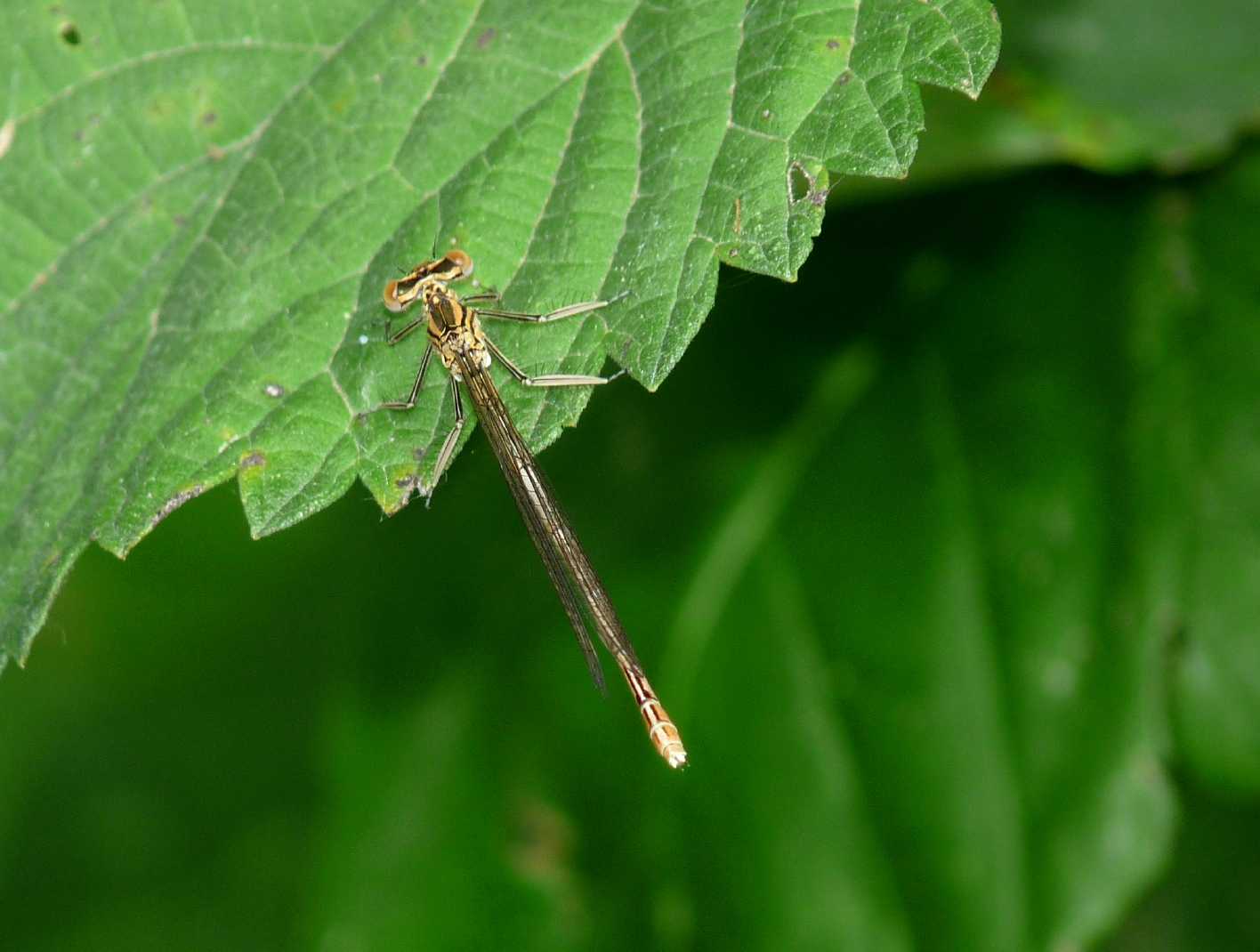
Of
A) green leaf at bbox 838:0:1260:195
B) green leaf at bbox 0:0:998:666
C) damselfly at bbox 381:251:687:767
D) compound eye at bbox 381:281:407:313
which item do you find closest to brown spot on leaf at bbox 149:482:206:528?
green leaf at bbox 0:0:998:666

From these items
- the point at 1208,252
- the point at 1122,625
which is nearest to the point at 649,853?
the point at 1122,625

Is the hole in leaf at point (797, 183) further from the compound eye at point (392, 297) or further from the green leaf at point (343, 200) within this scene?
the compound eye at point (392, 297)

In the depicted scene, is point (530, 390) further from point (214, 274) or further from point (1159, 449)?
point (1159, 449)

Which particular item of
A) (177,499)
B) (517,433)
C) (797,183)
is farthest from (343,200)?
(797,183)

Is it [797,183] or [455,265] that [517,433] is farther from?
[797,183]

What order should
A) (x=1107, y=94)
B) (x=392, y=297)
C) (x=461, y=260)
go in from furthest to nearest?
(x=1107, y=94) < (x=392, y=297) < (x=461, y=260)

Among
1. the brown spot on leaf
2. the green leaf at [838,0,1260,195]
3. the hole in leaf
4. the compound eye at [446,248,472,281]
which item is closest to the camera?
the hole in leaf

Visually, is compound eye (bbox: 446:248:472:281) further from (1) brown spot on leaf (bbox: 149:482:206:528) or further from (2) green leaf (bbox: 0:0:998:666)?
(1) brown spot on leaf (bbox: 149:482:206:528)
